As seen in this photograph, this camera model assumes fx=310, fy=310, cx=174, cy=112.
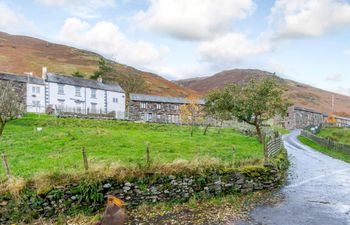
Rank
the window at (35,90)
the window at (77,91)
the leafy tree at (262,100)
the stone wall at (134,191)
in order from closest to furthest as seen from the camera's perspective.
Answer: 1. the stone wall at (134,191)
2. the leafy tree at (262,100)
3. the window at (35,90)
4. the window at (77,91)

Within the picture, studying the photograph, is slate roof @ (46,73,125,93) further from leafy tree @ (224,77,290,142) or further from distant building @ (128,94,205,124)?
leafy tree @ (224,77,290,142)

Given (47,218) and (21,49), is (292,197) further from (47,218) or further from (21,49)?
(21,49)

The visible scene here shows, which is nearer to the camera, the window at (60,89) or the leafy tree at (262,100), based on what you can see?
the leafy tree at (262,100)

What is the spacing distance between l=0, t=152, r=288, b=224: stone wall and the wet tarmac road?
229 cm

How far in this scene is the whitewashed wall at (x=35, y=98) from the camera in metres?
58.5

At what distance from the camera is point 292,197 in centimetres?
1662

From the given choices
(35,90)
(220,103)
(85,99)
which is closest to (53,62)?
(85,99)

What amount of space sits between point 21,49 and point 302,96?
165498mm

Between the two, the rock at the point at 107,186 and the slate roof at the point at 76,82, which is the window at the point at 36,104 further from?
the rock at the point at 107,186

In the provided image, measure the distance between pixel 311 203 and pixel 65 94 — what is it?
56544mm

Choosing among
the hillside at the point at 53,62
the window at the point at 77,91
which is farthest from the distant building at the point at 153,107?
the hillside at the point at 53,62

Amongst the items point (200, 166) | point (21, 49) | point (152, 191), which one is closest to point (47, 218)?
point (152, 191)

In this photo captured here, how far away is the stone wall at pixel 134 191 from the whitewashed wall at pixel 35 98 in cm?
4909

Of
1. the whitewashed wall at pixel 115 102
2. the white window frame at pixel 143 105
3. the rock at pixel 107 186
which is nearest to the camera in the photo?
the rock at pixel 107 186
